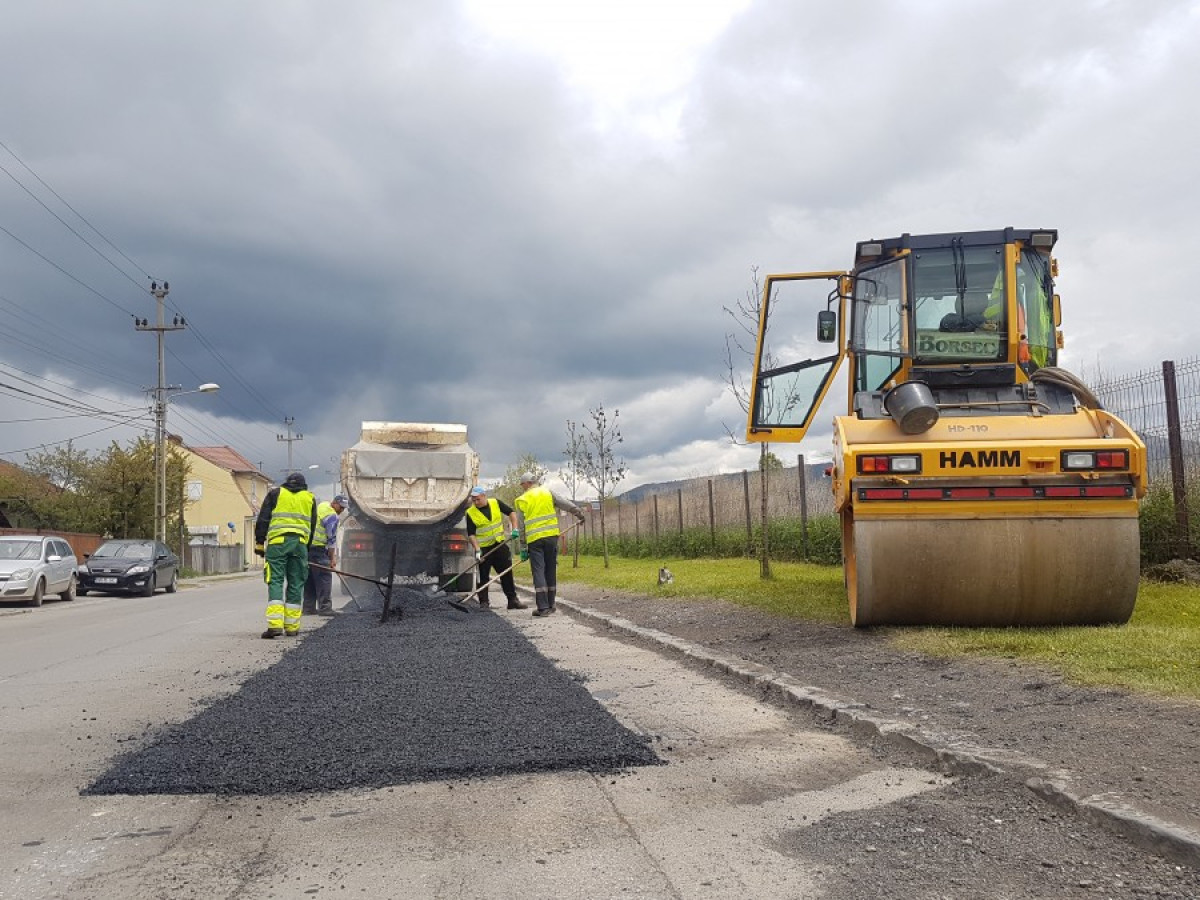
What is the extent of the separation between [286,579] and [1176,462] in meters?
9.55

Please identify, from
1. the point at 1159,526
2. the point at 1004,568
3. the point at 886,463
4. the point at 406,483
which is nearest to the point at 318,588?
the point at 406,483

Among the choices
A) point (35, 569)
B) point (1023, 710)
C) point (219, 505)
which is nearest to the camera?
point (1023, 710)

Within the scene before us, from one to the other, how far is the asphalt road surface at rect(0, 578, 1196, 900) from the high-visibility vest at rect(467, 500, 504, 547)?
279 inches

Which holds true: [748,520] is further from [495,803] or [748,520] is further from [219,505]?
[219,505]

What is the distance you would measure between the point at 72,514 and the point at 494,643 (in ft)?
119

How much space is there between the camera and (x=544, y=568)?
13.9m

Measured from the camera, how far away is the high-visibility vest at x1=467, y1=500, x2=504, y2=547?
1475cm

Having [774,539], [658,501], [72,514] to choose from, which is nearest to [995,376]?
[774,539]

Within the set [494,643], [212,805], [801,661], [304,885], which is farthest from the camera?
[494,643]

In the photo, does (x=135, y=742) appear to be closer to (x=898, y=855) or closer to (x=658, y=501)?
(x=898, y=855)

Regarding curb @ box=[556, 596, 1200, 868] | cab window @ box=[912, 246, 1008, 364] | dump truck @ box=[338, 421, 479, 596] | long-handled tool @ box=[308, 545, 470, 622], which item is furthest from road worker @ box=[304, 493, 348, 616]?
cab window @ box=[912, 246, 1008, 364]

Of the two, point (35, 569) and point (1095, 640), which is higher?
point (35, 569)

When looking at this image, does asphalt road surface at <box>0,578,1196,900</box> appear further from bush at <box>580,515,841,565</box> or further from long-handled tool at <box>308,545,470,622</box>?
bush at <box>580,515,841,565</box>

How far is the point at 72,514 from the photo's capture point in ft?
133
